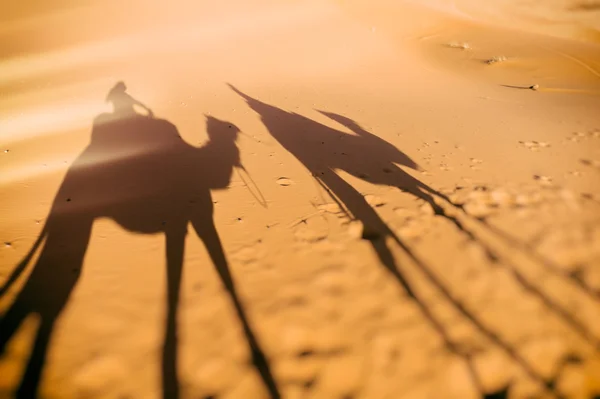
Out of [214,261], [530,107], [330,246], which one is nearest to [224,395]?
[214,261]

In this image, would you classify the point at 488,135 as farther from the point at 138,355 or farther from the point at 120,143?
the point at 120,143

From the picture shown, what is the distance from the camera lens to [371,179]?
474 centimetres

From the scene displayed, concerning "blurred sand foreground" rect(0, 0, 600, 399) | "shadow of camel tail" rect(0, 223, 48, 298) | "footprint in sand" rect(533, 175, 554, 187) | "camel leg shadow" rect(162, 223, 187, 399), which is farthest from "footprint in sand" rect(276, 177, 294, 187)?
"footprint in sand" rect(533, 175, 554, 187)

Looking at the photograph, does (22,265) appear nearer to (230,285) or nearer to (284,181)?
(230,285)

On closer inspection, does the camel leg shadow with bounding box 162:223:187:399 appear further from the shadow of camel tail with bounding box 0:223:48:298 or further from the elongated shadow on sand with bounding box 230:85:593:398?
the elongated shadow on sand with bounding box 230:85:593:398

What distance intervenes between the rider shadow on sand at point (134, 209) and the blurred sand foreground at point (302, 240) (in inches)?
1.1

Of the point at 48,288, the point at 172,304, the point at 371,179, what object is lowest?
the point at 172,304

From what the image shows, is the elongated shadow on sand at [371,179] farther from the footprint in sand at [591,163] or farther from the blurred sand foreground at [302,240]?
the footprint in sand at [591,163]

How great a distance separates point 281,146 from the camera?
5.84 metres

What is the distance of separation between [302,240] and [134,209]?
2.40 meters

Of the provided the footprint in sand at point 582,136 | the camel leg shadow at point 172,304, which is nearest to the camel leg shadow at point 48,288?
the camel leg shadow at point 172,304

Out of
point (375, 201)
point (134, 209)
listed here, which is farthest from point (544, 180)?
point (134, 209)

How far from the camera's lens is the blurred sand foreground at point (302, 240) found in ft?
7.84

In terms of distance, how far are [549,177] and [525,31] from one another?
1493 centimetres
